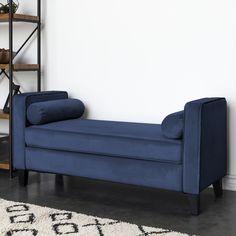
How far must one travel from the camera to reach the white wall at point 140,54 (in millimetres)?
3523

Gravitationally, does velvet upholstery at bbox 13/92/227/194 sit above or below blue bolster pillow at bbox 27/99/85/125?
below

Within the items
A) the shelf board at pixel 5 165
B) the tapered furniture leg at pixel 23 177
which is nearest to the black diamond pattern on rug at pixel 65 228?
the tapered furniture leg at pixel 23 177

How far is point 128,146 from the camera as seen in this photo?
121 inches

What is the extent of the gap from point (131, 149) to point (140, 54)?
3.36 ft

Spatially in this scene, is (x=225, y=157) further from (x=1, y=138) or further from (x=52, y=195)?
(x=1, y=138)

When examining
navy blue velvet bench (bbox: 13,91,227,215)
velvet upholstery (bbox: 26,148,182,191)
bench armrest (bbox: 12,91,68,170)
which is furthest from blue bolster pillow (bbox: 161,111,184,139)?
bench armrest (bbox: 12,91,68,170)

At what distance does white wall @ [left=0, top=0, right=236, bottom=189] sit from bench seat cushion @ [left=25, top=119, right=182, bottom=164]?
1.23 ft

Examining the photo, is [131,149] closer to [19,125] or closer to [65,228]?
[65,228]

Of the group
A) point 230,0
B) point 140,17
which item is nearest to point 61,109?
point 140,17

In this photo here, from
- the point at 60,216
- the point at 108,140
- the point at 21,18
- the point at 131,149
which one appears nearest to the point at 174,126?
the point at 131,149

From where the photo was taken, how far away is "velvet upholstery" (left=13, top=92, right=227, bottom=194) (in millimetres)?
2910

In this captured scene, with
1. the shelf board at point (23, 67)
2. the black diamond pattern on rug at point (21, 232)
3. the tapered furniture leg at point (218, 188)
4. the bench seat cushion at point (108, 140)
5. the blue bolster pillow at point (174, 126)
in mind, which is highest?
the shelf board at point (23, 67)

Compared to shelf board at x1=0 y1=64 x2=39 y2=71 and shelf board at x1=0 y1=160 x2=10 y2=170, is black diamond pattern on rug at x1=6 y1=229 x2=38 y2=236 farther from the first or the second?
shelf board at x1=0 y1=64 x2=39 y2=71

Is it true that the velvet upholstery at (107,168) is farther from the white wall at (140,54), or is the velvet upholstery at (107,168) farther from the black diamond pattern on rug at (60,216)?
the white wall at (140,54)
